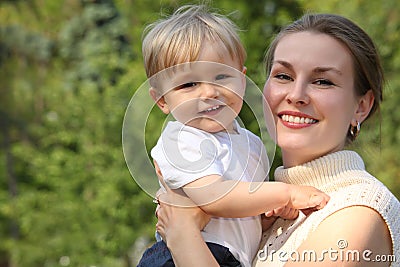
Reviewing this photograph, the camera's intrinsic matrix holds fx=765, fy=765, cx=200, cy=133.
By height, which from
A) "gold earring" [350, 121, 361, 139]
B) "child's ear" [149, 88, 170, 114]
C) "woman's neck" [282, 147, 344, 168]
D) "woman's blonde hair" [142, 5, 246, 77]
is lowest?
"woman's neck" [282, 147, 344, 168]

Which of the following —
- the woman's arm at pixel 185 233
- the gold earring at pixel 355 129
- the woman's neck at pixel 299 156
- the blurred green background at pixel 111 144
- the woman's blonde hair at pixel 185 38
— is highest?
the woman's blonde hair at pixel 185 38

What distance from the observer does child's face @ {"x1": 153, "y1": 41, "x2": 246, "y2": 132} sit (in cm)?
242

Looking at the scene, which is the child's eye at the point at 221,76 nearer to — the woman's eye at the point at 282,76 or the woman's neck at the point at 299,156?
the woman's eye at the point at 282,76

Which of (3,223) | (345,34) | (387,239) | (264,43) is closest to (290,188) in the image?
(387,239)

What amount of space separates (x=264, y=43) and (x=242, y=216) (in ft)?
20.4

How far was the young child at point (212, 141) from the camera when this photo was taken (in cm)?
236

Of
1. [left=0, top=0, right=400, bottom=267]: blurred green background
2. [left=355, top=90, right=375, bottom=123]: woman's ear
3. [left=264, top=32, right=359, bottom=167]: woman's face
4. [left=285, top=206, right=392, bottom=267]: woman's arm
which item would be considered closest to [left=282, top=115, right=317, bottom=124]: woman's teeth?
[left=264, top=32, right=359, bottom=167]: woman's face

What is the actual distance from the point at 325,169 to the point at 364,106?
11.5 inches

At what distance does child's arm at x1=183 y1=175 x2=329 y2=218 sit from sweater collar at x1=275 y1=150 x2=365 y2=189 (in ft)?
0.72

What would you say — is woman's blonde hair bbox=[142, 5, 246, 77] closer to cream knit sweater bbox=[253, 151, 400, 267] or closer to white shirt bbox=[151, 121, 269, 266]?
white shirt bbox=[151, 121, 269, 266]

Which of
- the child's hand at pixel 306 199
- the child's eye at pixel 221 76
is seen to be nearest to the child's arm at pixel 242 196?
the child's hand at pixel 306 199

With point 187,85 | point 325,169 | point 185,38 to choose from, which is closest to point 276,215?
point 325,169

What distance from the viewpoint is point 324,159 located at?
263 cm

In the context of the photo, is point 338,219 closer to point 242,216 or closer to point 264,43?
point 242,216
